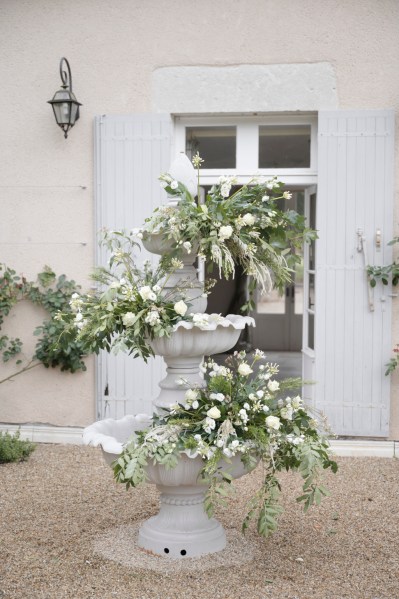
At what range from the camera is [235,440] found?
3387 millimetres

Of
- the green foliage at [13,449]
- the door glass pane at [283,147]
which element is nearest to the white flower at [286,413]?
the green foliage at [13,449]

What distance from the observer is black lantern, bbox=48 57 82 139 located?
229 inches

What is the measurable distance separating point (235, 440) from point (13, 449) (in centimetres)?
253

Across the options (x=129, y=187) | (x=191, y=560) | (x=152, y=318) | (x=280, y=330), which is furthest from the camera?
(x=280, y=330)

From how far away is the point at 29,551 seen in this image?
3.74m

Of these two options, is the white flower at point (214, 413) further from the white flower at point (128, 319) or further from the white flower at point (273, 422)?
the white flower at point (128, 319)

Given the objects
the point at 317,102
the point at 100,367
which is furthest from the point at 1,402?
the point at 317,102

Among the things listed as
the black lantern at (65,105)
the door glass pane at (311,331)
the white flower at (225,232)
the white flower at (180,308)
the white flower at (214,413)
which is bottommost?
the white flower at (214,413)

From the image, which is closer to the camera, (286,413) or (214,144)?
(286,413)

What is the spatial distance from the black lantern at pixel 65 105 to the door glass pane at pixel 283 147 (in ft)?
4.66

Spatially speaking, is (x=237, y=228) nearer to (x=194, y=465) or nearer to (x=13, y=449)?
(x=194, y=465)

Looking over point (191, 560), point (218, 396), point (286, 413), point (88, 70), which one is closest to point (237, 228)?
point (218, 396)

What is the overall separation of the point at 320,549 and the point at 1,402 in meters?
3.19

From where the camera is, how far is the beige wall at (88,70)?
18.7 feet
